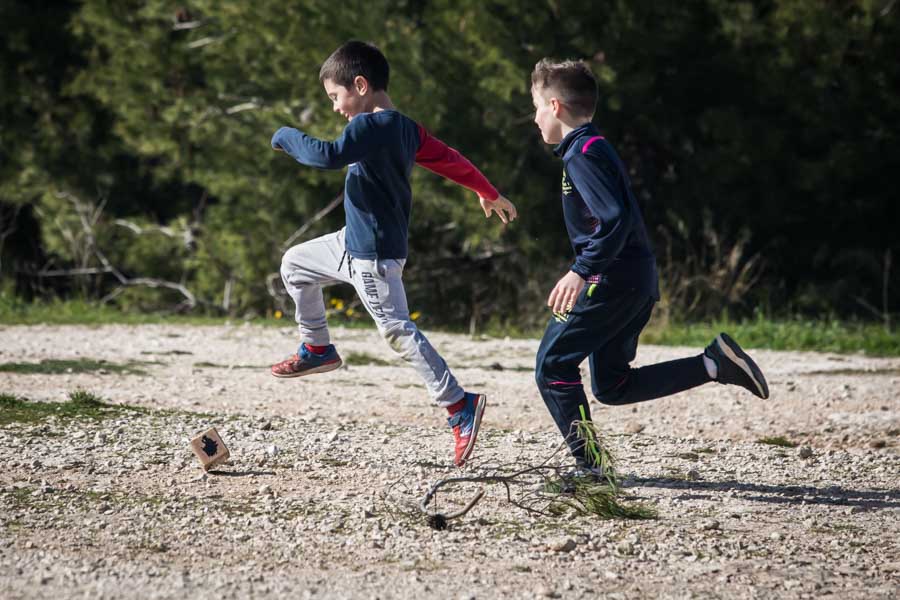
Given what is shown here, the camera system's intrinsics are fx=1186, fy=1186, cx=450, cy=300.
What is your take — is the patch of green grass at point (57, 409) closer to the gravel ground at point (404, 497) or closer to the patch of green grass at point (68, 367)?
the gravel ground at point (404, 497)

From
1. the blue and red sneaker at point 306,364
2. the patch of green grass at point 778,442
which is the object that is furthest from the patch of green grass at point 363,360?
the patch of green grass at point 778,442

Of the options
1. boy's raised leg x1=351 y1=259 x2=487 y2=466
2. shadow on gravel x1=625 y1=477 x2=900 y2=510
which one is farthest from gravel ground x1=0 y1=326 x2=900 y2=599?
boy's raised leg x1=351 y1=259 x2=487 y2=466

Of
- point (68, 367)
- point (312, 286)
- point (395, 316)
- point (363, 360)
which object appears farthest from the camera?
point (363, 360)

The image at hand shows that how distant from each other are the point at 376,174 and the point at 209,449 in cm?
131

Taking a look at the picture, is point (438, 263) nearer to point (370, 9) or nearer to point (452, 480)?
point (370, 9)

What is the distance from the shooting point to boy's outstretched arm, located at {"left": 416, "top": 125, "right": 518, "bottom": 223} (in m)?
5.11

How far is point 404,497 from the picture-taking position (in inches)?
177

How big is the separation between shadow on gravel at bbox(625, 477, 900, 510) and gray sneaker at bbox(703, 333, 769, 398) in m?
0.41

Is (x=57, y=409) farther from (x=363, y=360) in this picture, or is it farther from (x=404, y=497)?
(x=363, y=360)

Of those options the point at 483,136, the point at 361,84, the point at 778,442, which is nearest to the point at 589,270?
the point at 361,84

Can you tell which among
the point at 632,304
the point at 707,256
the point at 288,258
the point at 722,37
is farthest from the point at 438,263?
the point at 632,304

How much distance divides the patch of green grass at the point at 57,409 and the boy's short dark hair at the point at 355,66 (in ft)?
7.11

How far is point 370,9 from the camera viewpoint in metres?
11.3

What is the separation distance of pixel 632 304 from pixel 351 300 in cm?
861
